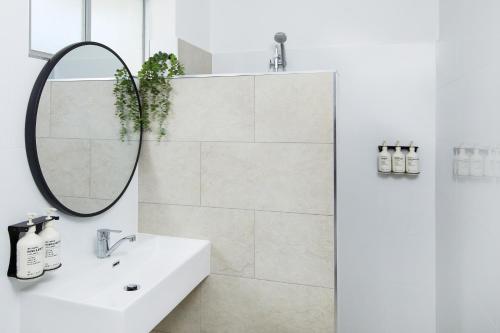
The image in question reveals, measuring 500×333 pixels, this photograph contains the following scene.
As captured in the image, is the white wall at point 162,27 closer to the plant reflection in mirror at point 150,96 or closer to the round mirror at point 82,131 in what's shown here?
the plant reflection in mirror at point 150,96

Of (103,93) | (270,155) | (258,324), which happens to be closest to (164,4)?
(103,93)

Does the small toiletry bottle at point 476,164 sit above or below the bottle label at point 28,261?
above

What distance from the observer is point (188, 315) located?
1.77 metres

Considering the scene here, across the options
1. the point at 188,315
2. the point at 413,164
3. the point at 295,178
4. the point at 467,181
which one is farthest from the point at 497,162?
the point at 188,315

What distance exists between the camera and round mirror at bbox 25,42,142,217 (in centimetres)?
126

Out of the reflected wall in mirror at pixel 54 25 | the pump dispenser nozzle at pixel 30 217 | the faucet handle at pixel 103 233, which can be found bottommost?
the faucet handle at pixel 103 233

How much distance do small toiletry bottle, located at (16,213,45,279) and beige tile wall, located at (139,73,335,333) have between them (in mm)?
693

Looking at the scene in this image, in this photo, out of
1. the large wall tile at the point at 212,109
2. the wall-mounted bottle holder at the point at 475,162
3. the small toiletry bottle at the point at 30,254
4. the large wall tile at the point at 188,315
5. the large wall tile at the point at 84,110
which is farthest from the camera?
the large wall tile at the point at 188,315

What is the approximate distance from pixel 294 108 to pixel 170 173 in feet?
2.20

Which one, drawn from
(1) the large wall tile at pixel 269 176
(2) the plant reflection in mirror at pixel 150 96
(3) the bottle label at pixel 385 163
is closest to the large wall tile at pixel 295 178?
(1) the large wall tile at pixel 269 176

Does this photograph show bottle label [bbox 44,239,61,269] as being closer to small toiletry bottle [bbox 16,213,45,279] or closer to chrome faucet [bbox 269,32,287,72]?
small toiletry bottle [bbox 16,213,45,279]

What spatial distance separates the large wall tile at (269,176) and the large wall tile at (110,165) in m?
0.34

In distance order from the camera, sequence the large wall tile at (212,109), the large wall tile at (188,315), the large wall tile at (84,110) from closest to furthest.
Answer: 1. the large wall tile at (84,110)
2. the large wall tile at (212,109)
3. the large wall tile at (188,315)

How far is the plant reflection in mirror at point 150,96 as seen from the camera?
1.67 m
